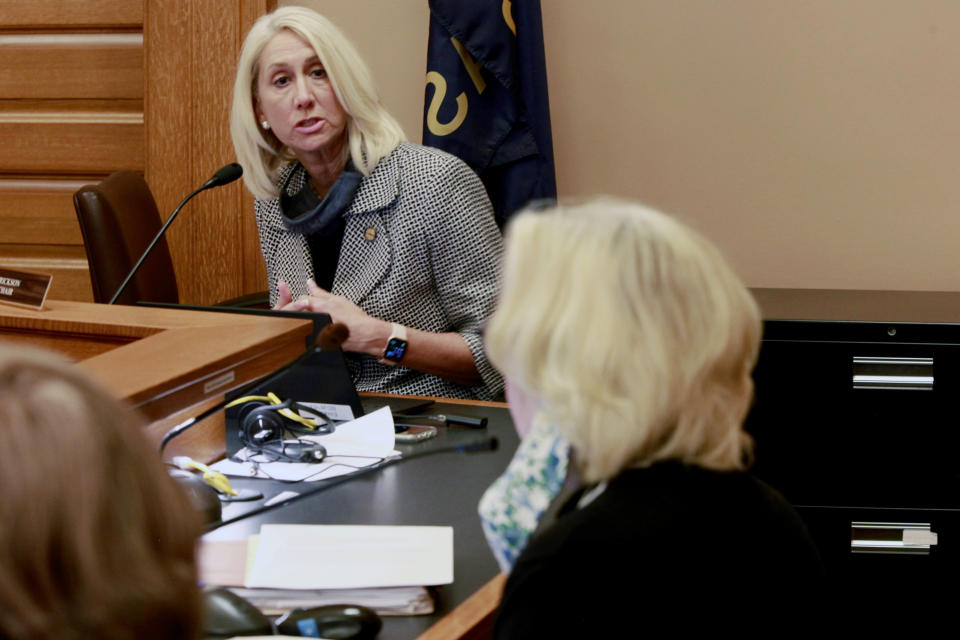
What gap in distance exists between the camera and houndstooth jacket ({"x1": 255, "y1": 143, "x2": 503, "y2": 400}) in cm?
235

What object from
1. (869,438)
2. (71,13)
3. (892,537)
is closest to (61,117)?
(71,13)

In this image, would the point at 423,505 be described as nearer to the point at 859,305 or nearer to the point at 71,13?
the point at 859,305

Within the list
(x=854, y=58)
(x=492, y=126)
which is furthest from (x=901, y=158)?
(x=492, y=126)

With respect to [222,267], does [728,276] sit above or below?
above

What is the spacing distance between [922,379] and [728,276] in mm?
1616

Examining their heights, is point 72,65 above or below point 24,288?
above

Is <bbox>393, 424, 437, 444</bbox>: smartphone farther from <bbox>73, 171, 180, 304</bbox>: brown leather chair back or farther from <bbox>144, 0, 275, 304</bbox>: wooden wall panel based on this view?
<bbox>144, 0, 275, 304</bbox>: wooden wall panel

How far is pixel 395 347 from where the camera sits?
2225mm

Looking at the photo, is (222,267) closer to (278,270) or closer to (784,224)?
(278,270)

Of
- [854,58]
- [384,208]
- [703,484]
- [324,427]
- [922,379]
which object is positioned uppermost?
[854,58]

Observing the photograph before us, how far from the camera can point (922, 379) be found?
2.39 meters

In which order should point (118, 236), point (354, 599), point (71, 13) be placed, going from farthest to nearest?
point (71, 13)
point (118, 236)
point (354, 599)

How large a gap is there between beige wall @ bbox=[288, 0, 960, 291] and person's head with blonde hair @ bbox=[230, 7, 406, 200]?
0.81 metres

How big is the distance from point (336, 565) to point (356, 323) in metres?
1.00
